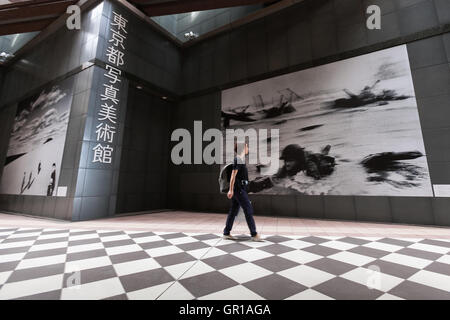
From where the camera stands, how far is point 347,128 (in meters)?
5.31

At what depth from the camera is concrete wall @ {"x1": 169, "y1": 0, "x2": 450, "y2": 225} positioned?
4.50m

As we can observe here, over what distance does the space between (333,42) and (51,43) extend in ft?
31.6

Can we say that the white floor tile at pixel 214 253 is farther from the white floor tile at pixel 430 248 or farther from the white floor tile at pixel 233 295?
the white floor tile at pixel 430 248

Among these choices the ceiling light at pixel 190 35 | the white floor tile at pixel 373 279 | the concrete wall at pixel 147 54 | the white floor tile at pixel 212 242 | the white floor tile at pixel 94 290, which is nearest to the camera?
the white floor tile at pixel 94 290

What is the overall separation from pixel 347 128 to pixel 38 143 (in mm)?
9435

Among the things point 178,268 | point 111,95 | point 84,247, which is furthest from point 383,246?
point 111,95

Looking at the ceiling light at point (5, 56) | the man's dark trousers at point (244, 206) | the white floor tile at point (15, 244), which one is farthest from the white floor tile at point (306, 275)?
the ceiling light at point (5, 56)

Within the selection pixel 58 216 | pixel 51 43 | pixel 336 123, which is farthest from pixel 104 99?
pixel 336 123

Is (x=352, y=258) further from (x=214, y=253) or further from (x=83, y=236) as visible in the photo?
(x=83, y=236)

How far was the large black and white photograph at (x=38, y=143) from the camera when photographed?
5789mm

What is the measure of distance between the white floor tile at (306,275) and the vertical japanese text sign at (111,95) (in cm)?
545

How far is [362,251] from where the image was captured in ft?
8.48

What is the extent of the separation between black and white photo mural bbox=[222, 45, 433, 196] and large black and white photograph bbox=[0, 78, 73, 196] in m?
5.71

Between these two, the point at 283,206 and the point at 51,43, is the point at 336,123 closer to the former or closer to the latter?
the point at 283,206
